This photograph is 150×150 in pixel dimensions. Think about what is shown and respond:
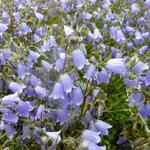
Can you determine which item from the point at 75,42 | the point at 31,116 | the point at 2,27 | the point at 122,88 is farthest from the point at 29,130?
the point at 122,88

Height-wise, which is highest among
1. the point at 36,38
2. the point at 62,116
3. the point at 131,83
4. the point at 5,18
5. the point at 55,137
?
the point at 5,18

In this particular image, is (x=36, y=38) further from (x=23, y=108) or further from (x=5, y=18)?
(x=23, y=108)

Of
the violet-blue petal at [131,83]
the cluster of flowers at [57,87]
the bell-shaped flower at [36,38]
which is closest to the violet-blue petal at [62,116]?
the cluster of flowers at [57,87]

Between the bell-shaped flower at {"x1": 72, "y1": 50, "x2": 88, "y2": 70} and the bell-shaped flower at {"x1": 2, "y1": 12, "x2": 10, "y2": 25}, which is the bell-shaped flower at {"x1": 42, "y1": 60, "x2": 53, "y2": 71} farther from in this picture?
the bell-shaped flower at {"x1": 2, "y1": 12, "x2": 10, "y2": 25}

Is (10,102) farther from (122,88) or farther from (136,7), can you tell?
(136,7)

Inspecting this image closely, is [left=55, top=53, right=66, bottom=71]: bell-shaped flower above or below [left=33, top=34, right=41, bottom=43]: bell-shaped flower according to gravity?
below

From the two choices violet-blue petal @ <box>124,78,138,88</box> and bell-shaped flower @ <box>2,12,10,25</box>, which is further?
bell-shaped flower @ <box>2,12,10,25</box>

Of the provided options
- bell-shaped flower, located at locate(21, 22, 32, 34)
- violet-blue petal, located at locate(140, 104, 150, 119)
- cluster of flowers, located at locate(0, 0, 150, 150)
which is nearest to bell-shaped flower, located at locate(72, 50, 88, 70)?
cluster of flowers, located at locate(0, 0, 150, 150)

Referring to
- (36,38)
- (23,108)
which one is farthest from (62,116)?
(36,38)

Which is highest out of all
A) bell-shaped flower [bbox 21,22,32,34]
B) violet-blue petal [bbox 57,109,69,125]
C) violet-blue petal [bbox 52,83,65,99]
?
bell-shaped flower [bbox 21,22,32,34]

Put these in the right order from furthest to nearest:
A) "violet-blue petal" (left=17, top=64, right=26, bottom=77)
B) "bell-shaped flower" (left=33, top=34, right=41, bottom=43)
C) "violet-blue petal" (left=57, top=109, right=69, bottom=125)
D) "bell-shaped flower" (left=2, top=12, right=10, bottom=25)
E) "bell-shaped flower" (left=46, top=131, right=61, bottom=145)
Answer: "bell-shaped flower" (left=2, top=12, right=10, bottom=25) < "bell-shaped flower" (left=33, top=34, right=41, bottom=43) < "violet-blue petal" (left=17, top=64, right=26, bottom=77) < "violet-blue petal" (left=57, top=109, right=69, bottom=125) < "bell-shaped flower" (left=46, top=131, right=61, bottom=145)
